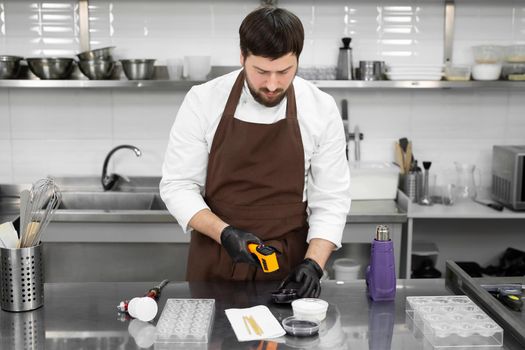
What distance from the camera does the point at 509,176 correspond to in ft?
11.9

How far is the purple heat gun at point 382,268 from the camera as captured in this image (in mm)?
1887

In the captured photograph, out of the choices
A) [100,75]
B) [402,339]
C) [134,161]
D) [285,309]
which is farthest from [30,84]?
[402,339]

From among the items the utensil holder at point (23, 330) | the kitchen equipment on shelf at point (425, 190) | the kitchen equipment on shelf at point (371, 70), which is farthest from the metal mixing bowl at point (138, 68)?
the utensil holder at point (23, 330)

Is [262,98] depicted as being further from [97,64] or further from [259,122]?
[97,64]

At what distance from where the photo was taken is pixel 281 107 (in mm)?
2336

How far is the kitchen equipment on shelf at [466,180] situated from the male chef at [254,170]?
5.82ft

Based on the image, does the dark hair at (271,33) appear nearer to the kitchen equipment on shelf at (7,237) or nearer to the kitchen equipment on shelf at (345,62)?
the kitchen equipment on shelf at (7,237)

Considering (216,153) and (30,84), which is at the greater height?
(30,84)

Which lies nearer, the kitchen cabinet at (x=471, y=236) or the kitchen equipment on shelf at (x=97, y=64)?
the kitchen equipment on shelf at (x=97, y=64)

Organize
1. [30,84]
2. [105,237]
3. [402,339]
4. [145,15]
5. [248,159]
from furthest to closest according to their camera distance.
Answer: [145,15] → [30,84] → [105,237] → [248,159] → [402,339]

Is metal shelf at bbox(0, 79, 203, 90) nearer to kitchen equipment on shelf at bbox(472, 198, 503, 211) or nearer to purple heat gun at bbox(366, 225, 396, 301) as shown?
kitchen equipment on shelf at bbox(472, 198, 503, 211)

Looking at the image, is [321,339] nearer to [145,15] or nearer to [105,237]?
[105,237]

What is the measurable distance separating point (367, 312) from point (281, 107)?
83 centimetres

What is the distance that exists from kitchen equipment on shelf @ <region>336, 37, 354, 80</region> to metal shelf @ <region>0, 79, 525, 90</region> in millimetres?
110
